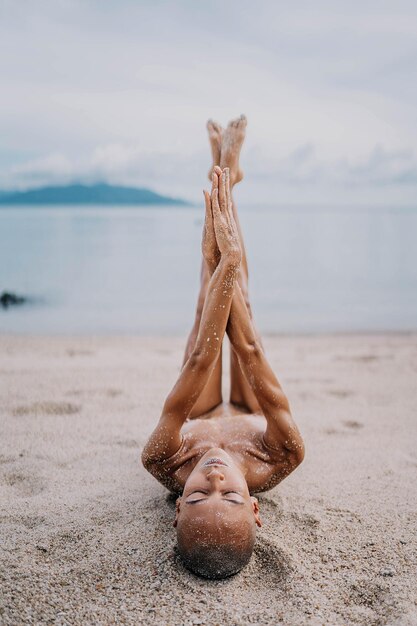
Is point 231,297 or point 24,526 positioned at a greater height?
point 231,297

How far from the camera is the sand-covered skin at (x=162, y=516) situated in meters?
2.68

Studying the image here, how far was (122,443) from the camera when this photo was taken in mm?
4559

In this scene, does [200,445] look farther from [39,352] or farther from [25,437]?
[39,352]

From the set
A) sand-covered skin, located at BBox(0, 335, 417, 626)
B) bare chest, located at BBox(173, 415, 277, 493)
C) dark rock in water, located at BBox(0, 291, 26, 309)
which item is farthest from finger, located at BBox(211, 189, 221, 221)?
dark rock in water, located at BBox(0, 291, 26, 309)

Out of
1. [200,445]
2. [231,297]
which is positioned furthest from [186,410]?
[231,297]

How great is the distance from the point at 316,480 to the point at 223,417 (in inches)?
30.8

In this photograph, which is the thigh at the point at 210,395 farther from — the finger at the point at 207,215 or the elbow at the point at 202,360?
the finger at the point at 207,215

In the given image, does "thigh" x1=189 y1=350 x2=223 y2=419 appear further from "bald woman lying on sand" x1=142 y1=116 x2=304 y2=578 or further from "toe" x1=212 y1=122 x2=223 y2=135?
"toe" x1=212 y1=122 x2=223 y2=135

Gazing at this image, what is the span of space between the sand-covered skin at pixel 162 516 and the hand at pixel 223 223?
5.13 feet

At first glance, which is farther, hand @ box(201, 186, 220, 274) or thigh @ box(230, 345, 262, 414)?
thigh @ box(230, 345, 262, 414)

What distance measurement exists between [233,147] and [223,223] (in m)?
1.31

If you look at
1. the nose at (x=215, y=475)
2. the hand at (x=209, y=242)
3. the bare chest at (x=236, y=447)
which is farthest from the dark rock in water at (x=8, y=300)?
the nose at (x=215, y=475)

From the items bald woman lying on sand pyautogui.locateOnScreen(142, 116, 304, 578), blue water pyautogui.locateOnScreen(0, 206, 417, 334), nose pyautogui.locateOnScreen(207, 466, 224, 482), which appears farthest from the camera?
blue water pyautogui.locateOnScreen(0, 206, 417, 334)

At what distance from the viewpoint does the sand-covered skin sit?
2.68m
